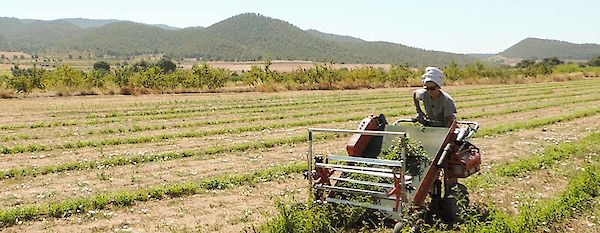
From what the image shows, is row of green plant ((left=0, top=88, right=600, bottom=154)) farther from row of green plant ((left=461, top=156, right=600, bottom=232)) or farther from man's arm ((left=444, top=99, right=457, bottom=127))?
man's arm ((left=444, top=99, right=457, bottom=127))

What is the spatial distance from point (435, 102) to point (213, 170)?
551cm

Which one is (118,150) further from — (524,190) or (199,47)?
(199,47)

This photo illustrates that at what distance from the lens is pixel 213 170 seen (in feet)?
38.2

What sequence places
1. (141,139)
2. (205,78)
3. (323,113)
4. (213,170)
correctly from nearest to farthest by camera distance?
(213,170)
(141,139)
(323,113)
(205,78)

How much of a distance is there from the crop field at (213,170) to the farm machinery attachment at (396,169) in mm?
811

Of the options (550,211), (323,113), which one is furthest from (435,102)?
(323,113)

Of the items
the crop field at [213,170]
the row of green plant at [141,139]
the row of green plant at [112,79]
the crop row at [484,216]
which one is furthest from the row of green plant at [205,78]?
the crop row at [484,216]

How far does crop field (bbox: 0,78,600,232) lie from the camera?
26.4 feet

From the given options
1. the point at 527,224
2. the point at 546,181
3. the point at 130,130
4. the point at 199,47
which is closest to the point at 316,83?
the point at 130,130

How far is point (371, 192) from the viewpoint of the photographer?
6.68m

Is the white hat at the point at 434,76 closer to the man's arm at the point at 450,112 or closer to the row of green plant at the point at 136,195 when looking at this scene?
the man's arm at the point at 450,112

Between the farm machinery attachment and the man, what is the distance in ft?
0.84

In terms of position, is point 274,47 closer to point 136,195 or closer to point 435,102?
point 136,195

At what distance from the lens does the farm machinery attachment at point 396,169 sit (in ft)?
21.5
